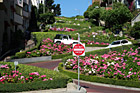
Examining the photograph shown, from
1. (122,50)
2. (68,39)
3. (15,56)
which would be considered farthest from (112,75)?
(68,39)

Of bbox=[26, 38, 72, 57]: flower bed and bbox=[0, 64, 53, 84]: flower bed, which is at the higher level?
bbox=[26, 38, 72, 57]: flower bed

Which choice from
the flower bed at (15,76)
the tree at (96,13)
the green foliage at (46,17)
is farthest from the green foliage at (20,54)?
the tree at (96,13)

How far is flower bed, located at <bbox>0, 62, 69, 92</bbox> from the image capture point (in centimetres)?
1165

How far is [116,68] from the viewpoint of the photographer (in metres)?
18.3

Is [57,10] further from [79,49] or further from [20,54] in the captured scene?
[79,49]

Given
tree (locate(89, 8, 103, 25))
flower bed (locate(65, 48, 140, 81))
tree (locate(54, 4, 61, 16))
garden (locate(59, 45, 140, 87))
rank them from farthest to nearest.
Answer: tree (locate(54, 4, 61, 16)), tree (locate(89, 8, 103, 25)), flower bed (locate(65, 48, 140, 81)), garden (locate(59, 45, 140, 87))

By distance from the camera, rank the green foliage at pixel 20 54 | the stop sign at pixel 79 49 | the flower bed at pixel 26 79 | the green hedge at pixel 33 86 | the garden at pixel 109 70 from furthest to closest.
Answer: the green foliage at pixel 20 54 → the garden at pixel 109 70 → the stop sign at pixel 79 49 → the flower bed at pixel 26 79 → the green hedge at pixel 33 86

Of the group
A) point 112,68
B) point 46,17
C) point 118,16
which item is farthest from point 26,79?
point 46,17

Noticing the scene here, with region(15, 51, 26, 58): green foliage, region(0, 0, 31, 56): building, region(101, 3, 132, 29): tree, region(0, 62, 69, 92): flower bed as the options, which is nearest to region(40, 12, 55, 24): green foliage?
region(0, 0, 31, 56): building

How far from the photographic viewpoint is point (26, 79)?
13445 mm

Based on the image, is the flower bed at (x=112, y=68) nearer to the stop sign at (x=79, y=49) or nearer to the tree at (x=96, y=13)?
the stop sign at (x=79, y=49)

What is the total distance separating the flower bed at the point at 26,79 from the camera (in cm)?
1165

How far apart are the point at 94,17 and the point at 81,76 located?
5464cm

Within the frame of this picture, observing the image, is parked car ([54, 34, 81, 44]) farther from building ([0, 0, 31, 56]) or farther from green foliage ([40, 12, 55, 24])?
green foliage ([40, 12, 55, 24])
